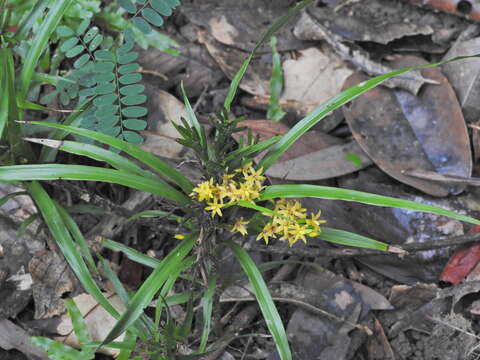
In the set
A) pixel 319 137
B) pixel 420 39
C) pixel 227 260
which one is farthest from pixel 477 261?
pixel 420 39

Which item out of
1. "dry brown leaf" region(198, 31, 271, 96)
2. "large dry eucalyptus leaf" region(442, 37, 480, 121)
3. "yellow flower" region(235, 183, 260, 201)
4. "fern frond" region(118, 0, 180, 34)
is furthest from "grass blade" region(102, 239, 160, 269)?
"large dry eucalyptus leaf" region(442, 37, 480, 121)

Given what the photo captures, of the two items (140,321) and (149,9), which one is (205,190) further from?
(149,9)

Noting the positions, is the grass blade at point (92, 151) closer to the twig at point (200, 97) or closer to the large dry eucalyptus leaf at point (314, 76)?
the twig at point (200, 97)

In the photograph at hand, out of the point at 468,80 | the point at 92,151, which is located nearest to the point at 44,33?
the point at 92,151

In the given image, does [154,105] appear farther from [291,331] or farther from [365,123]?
[291,331]

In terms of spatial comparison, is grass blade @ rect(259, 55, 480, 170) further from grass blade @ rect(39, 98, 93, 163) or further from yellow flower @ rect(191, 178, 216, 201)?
grass blade @ rect(39, 98, 93, 163)
